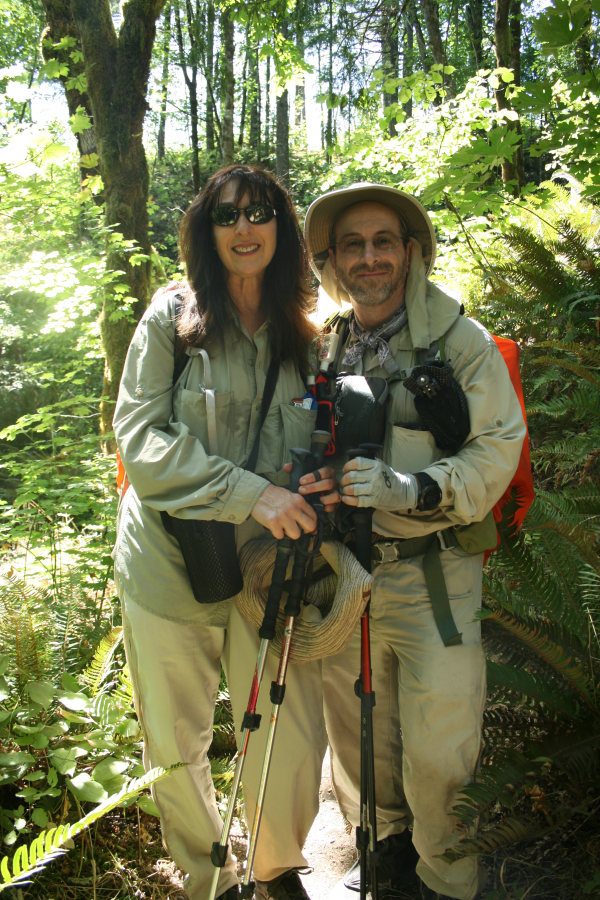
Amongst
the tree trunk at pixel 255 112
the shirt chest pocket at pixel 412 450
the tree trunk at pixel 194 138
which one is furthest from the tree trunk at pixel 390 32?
the tree trunk at pixel 255 112

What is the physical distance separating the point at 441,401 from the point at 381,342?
0.51 metres

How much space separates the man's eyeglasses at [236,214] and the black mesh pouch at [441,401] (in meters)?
0.98

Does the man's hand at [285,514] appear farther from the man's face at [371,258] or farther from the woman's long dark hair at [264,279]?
the man's face at [371,258]

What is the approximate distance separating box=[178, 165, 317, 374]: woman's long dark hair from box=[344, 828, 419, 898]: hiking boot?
7.54 feet

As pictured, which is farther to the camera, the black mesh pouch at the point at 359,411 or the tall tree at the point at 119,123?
the tall tree at the point at 119,123

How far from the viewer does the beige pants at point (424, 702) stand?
96.7 inches

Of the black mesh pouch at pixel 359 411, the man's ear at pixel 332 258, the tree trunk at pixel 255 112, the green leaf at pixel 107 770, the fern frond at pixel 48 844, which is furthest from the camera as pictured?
A: the tree trunk at pixel 255 112

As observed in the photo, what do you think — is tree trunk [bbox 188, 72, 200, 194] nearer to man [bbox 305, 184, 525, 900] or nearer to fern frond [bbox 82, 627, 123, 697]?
man [bbox 305, 184, 525, 900]

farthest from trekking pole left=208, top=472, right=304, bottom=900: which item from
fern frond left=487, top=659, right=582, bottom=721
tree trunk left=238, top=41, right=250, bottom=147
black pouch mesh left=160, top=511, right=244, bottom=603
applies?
tree trunk left=238, top=41, right=250, bottom=147

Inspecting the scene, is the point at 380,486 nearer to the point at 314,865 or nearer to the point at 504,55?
the point at 314,865

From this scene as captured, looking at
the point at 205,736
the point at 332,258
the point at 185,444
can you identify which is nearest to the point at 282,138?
the point at 332,258

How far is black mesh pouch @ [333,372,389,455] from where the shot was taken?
8.40 ft

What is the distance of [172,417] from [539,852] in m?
2.41

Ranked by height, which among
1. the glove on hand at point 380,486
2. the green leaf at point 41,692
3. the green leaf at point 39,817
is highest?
the glove on hand at point 380,486
